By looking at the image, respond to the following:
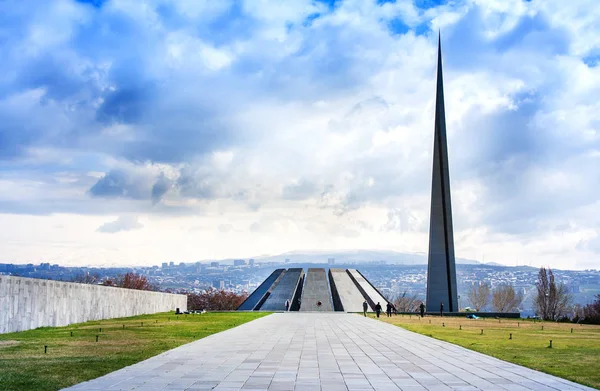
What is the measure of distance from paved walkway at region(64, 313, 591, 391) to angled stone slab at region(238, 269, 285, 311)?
30340 millimetres

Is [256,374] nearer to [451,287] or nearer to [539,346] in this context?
[539,346]

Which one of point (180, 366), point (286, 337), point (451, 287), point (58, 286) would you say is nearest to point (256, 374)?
point (180, 366)

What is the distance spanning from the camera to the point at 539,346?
15.2 meters

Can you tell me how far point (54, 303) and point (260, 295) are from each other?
27094 mm

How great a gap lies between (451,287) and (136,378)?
31759 mm

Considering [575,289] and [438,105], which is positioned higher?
[438,105]

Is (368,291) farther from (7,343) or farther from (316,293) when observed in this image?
(7,343)

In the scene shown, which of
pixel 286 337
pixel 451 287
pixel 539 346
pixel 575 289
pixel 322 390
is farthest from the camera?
pixel 575 289

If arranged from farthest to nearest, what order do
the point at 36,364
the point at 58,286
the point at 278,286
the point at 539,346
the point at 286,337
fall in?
the point at 278,286
the point at 58,286
the point at 286,337
the point at 539,346
the point at 36,364

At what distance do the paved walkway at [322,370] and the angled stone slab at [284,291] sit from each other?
97.0 ft

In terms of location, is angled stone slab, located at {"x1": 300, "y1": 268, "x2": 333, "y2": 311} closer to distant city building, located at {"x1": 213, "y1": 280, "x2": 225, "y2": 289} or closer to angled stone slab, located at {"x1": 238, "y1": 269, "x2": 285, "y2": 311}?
angled stone slab, located at {"x1": 238, "y1": 269, "x2": 285, "y2": 311}

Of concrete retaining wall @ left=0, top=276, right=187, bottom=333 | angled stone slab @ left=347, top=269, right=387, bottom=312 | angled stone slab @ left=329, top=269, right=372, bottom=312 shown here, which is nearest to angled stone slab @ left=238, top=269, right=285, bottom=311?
angled stone slab @ left=329, top=269, right=372, bottom=312

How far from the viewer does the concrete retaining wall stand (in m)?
17.6

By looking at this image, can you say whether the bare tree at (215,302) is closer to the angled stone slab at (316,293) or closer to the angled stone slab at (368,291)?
the angled stone slab at (316,293)
